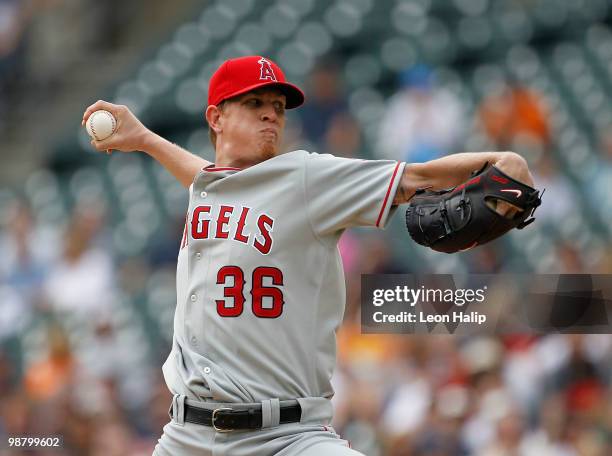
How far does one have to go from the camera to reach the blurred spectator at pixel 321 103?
543 centimetres

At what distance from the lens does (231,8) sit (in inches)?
246

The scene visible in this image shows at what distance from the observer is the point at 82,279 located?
5.25 meters

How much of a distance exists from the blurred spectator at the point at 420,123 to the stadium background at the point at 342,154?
0.01m

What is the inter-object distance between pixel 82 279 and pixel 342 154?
1614mm

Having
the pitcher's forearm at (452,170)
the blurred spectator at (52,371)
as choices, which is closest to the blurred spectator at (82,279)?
the blurred spectator at (52,371)

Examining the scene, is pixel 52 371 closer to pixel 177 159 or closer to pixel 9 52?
pixel 9 52

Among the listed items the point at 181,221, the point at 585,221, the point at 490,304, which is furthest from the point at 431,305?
the point at 181,221

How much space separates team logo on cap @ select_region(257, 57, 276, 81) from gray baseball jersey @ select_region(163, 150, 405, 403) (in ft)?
0.73

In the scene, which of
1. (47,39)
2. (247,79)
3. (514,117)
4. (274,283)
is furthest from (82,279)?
(274,283)

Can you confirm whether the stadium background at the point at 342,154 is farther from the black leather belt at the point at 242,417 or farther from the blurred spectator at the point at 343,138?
the black leather belt at the point at 242,417

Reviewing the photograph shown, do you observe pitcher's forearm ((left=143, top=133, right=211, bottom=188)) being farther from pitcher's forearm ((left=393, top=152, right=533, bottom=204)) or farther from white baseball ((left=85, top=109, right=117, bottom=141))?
pitcher's forearm ((left=393, top=152, right=533, bottom=204))

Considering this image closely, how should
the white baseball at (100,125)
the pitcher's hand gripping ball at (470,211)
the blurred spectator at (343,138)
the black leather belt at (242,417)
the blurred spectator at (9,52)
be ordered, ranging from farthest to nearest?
the blurred spectator at (9,52) < the blurred spectator at (343,138) < the white baseball at (100,125) < the black leather belt at (242,417) < the pitcher's hand gripping ball at (470,211)

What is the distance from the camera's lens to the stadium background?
4.54 metres

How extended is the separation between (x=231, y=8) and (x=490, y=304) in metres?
2.96
